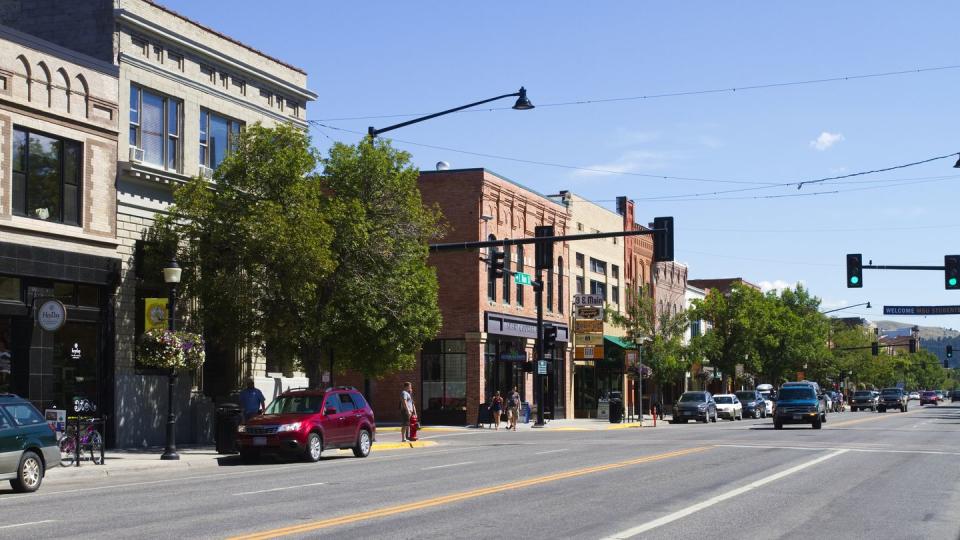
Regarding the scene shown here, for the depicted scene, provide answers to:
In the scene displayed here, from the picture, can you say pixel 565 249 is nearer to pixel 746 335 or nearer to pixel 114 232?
pixel 746 335

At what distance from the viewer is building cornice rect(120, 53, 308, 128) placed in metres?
30.7

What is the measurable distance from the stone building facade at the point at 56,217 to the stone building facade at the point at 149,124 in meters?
0.55

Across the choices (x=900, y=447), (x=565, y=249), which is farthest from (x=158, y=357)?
(x=565, y=249)

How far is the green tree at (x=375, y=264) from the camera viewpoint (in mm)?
31938

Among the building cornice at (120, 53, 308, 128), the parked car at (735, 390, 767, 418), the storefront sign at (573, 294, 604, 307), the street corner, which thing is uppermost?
the building cornice at (120, 53, 308, 128)

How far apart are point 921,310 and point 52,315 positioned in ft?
359

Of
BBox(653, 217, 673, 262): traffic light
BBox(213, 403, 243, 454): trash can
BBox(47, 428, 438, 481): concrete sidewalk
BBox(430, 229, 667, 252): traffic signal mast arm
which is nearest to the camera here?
BBox(47, 428, 438, 481): concrete sidewalk

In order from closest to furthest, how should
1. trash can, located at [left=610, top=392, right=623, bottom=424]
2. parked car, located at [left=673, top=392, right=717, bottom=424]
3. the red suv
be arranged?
the red suv, trash can, located at [left=610, top=392, right=623, bottom=424], parked car, located at [left=673, top=392, right=717, bottom=424]

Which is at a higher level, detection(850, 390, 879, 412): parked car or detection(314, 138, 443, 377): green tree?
detection(314, 138, 443, 377): green tree

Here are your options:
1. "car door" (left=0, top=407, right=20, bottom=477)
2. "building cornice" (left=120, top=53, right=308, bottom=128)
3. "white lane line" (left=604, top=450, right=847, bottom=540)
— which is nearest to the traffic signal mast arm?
"building cornice" (left=120, top=53, right=308, bottom=128)

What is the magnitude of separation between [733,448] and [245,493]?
16153 millimetres

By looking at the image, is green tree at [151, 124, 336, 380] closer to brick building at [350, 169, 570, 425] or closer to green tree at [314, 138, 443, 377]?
green tree at [314, 138, 443, 377]

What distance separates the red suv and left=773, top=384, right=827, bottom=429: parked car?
75.3 ft

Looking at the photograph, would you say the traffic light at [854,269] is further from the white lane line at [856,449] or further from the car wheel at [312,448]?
the car wheel at [312,448]
